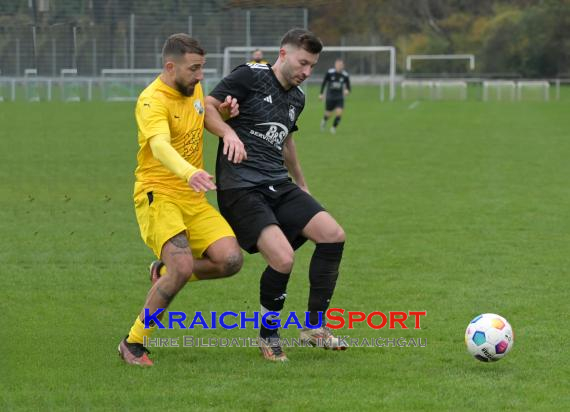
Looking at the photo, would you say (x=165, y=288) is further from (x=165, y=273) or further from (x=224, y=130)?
(x=224, y=130)

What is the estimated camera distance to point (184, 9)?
44.6 metres

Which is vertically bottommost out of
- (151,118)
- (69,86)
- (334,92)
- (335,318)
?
(69,86)

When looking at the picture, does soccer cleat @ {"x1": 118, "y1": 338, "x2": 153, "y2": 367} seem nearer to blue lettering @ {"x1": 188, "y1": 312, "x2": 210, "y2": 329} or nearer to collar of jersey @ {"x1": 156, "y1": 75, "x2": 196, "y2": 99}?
blue lettering @ {"x1": 188, "y1": 312, "x2": 210, "y2": 329}

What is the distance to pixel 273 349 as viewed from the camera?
644 cm

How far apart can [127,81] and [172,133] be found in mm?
39919

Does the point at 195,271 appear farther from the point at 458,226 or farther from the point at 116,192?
the point at 116,192

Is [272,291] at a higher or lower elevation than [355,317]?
higher

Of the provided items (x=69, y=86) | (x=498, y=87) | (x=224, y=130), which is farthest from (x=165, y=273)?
(x=498, y=87)

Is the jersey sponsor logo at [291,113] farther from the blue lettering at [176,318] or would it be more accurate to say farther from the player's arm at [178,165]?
the blue lettering at [176,318]

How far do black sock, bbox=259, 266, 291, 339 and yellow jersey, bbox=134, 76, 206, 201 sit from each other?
1.98 ft

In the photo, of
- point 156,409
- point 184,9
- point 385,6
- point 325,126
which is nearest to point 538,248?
point 156,409

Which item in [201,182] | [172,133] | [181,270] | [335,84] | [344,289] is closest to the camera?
[201,182]

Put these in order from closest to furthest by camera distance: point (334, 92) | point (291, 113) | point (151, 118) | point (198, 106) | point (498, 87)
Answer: point (151, 118) → point (198, 106) → point (291, 113) → point (334, 92) → point (498, 87)

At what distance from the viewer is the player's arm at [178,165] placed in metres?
5.75
